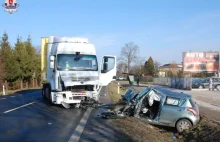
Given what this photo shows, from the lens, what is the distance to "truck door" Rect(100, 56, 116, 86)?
56.5 ft

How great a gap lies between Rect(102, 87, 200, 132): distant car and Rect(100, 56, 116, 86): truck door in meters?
3.16

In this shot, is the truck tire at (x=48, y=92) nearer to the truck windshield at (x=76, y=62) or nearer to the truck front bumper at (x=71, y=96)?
the truck front bumper at (x=71, y=96)

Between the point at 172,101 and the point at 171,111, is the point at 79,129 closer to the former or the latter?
the point at 171,111

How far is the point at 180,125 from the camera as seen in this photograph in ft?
42.7

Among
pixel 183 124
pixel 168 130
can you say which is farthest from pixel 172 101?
pixel 168 130

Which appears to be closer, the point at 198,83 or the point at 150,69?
the point at 198,83

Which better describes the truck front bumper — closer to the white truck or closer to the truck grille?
the white truck

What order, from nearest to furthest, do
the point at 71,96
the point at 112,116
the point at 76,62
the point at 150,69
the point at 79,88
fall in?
the point at 112,116
the point at 71,96
the point at 79,88
the point at 76,62
the point at 150,69

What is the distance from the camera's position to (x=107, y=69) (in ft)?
56.7

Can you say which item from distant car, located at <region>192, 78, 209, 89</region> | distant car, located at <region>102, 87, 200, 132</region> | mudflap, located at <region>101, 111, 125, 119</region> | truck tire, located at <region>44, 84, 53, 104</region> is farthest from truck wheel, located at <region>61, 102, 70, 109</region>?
distant car, located at <region>192, 78, 209, 89</region>

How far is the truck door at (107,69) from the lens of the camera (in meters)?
17.2

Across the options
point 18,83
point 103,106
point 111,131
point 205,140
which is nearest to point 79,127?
point 111,131

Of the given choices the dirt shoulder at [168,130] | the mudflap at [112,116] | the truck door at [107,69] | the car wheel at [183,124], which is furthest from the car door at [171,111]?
the truck door at [107,69]

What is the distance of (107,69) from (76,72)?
1.93 meters
